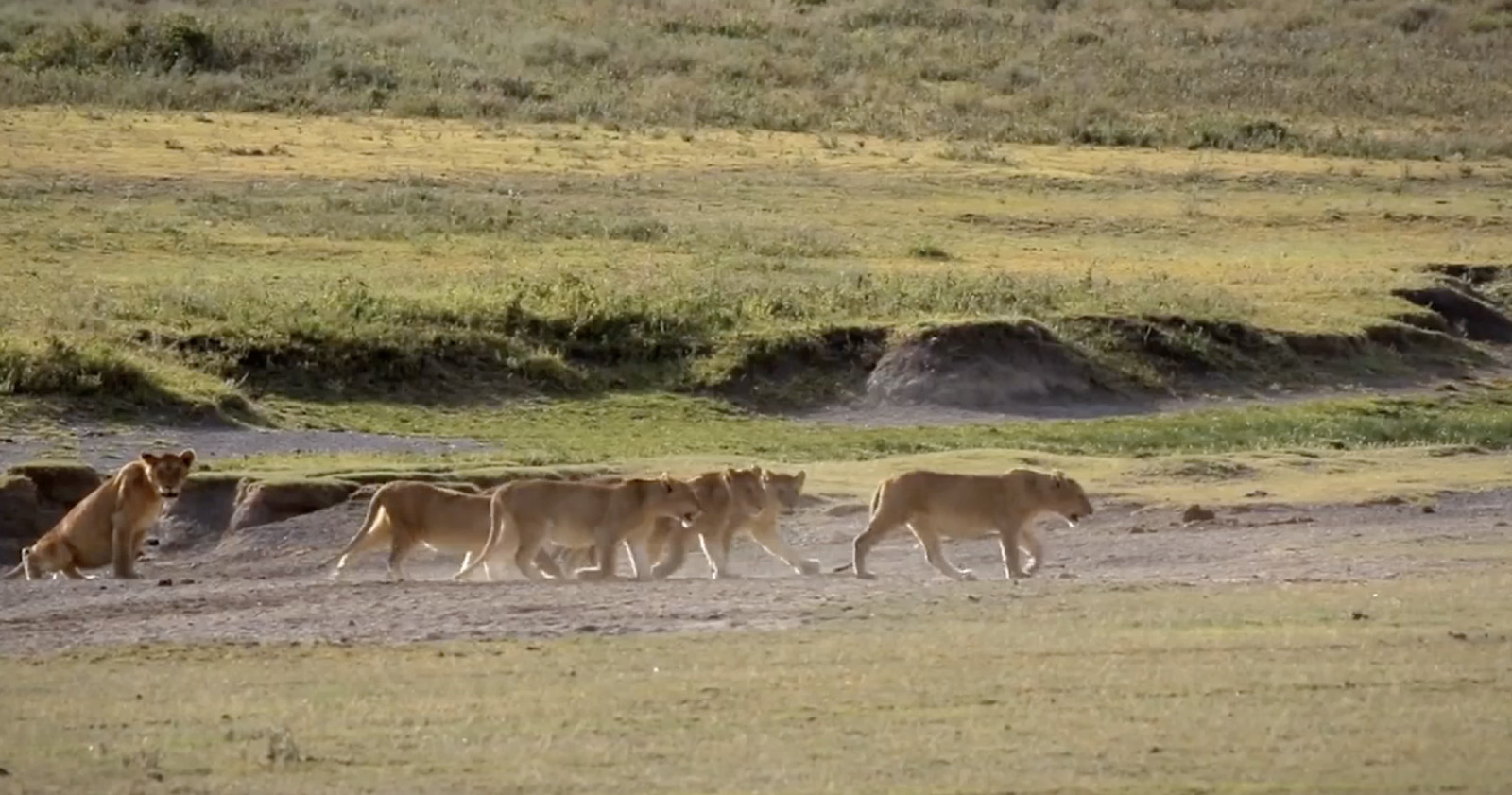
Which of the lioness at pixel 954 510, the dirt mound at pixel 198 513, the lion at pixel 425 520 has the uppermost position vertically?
the lioness at pixel 954 510

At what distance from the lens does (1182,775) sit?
930 cm

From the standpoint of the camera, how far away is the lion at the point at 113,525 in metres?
17.0

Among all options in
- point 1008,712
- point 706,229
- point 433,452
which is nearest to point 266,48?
point 706,229

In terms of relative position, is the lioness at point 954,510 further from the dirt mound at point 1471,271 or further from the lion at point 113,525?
the dirt mound at point 1471,271

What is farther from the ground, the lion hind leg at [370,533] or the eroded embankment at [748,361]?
the lion hind leg at [370,533]

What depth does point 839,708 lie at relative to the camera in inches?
420

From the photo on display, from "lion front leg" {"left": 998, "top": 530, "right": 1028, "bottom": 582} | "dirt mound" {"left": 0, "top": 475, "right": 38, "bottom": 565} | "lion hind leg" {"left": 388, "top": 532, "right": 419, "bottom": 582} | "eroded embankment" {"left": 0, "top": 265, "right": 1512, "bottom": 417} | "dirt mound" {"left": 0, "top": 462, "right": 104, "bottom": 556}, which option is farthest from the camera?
"eroded embankment" {"left": 0, "top": 265, "right": 1512, "bottom": 417}

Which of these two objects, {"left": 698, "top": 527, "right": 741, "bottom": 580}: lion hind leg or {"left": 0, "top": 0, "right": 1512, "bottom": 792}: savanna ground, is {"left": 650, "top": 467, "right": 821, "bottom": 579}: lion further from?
{"left": 0, "top": 0, "right": 1512, "bottom": 792}: savanna ground

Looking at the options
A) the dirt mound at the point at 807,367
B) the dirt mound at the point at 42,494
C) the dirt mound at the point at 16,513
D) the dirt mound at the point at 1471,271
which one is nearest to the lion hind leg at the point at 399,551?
the dirt mound at the point at 16,513

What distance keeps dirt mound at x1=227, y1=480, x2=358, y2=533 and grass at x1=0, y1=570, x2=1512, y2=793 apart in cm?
589

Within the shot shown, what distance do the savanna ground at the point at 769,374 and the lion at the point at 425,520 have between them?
100 cm

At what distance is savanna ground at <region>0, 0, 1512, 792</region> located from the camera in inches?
410

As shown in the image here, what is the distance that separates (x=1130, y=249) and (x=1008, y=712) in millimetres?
29009

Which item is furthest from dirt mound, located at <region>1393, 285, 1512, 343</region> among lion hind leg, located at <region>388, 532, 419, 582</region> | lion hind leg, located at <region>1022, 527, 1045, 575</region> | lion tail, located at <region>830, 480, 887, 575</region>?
lion hind leg, located at <region>388, 532, 419, 582</region>
